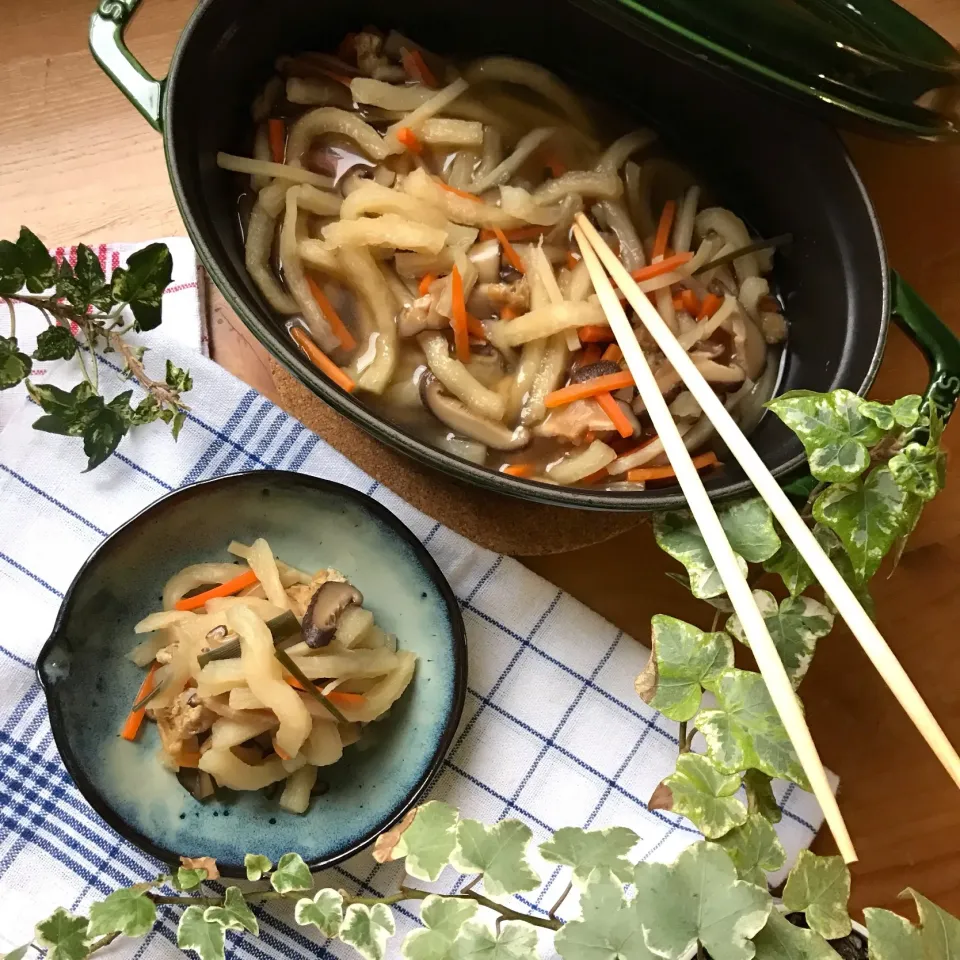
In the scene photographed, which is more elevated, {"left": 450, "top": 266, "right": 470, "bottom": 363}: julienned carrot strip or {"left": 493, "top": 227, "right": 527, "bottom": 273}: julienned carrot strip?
{"left": 493, "top": 227, "right": 527, "bottom": 273}: julienned carrot strip

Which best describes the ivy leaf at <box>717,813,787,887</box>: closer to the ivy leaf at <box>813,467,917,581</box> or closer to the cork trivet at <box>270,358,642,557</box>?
the ivy leaf at <box>813,467,917,581</box>

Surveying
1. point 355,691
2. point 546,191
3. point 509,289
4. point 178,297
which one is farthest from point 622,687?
point 178,297

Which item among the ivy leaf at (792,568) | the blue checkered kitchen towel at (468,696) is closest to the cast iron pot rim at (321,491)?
the blue checkered kitchen towel at (468,696)

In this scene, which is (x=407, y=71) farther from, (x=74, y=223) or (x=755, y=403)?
(x=755, y=403)

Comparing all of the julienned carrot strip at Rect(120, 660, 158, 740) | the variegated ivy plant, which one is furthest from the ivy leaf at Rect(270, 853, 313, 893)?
the julienned carrot strip at Rect(120, 660, 158, 740)

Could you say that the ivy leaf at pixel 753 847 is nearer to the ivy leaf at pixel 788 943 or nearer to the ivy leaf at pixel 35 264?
the ivy leaf at pixel 788 943

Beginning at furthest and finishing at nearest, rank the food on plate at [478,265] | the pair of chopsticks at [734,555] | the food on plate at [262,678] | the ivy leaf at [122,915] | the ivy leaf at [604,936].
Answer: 1. the food on plate at [478,265]
2. the food on plate at [262,678]
3. the ivy leaf at [122,915]
4. the pair of chopsticks at [734,555]
5. the ivy leaf at [604,936]
